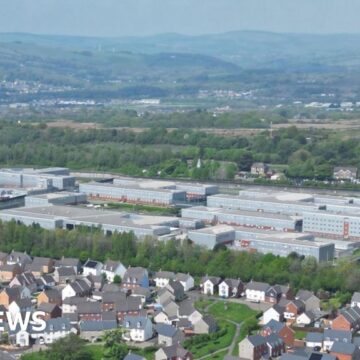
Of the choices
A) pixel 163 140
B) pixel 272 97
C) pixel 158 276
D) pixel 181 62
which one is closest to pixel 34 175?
pixel 163 140

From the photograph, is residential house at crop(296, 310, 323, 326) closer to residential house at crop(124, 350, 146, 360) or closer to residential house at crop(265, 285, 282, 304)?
residential house at crop(265, 285, 282, 304)

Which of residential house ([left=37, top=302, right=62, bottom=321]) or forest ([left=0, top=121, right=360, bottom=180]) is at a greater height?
forest ([left=0, top=121, right=360, bottom=180])

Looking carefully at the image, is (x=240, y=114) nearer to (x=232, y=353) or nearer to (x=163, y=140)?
(x=163, y=140)

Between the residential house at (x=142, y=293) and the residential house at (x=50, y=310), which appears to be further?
the residential house at (x=142, y=293)

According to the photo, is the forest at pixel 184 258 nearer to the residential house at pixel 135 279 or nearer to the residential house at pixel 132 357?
the residential house at pixel 135 279

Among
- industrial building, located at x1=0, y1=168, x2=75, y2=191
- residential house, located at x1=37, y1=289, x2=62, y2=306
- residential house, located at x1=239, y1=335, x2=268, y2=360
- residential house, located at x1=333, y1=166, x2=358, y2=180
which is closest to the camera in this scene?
residential house, located at x1=239, y1=335, x2=268, y2=360

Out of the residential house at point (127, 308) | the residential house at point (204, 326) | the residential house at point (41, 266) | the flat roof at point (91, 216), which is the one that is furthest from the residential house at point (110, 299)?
the flat roof at point (91, 216)

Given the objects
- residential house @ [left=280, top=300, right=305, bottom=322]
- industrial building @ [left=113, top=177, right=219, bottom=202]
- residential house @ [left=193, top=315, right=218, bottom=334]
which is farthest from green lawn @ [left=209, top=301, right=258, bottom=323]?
industrial building @ [left=113, top=177, right=219, bottom=202]
